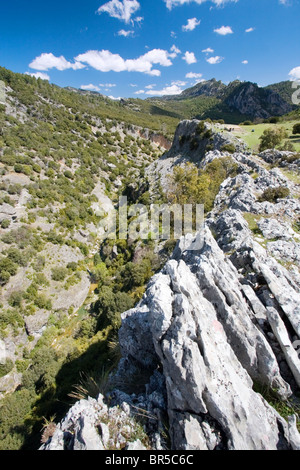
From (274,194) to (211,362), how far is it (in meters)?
17.5

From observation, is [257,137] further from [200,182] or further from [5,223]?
[5,223]

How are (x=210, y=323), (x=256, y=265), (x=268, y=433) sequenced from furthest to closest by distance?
(x=256, y=265), (x=210, y=323), (x=268, y=433)

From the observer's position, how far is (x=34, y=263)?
29734mm

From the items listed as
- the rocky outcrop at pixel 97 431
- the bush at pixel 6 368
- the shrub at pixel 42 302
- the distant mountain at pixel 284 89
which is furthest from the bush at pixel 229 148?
the distant mountain at pixel 284 89

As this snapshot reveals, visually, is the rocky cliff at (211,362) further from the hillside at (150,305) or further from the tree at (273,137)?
the tree at (273,137)

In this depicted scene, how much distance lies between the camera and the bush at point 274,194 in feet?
60.1

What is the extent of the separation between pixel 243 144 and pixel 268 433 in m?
40.4

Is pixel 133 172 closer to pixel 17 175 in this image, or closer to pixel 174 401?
pixel 17 175

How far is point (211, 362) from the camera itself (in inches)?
247

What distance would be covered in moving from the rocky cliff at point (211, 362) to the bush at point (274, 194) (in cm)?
1021

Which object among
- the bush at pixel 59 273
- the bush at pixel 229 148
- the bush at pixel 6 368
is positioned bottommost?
the bush at pixel 6 368

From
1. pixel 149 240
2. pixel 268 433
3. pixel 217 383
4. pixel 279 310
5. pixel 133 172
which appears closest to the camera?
pixel 268 433

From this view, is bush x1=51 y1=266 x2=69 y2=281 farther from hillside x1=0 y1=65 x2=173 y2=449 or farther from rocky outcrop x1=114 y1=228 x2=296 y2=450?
rocky outcrop x1=114 y1=228 x2=296 y2=450
